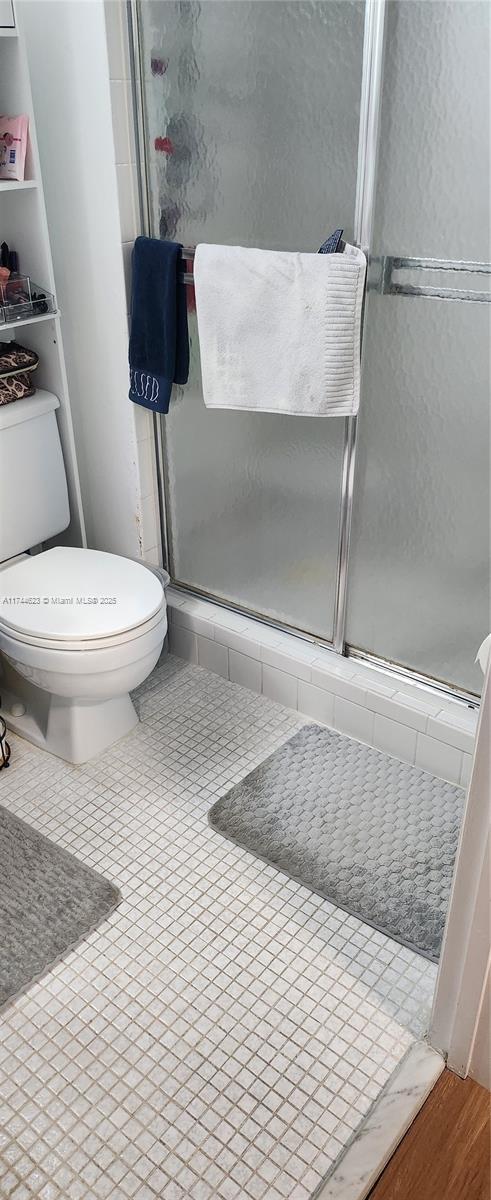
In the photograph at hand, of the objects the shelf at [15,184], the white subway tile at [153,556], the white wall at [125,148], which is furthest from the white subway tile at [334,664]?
the shelf at [15,184]

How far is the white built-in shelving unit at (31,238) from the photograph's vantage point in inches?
69.9

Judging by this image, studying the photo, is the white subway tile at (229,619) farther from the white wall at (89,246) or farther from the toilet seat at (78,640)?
the toilet seat at (78,640)

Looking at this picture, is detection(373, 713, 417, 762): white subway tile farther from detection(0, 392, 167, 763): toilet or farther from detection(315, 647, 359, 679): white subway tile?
detection(0, 392, 167, 763): toilet

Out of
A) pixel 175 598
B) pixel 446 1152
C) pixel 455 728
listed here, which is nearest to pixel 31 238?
pixel 175 598

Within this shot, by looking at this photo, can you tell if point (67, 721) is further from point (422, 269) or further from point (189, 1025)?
point (422, 269)

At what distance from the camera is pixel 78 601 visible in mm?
1900

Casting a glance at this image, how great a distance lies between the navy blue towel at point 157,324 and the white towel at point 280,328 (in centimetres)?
11

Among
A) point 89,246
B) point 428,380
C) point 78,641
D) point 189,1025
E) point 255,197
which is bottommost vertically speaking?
point 189,1025

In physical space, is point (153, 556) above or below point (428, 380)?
below

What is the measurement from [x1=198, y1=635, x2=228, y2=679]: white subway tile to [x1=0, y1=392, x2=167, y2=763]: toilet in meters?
0.30

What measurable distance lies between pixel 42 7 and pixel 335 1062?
82.0 inches

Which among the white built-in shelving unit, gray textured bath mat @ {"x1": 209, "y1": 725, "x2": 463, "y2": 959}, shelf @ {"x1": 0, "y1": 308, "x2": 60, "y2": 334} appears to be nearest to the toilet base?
gray textured bath mat @ {"x1": 209, "y1": 725, "x2": 463, "y2": 959}

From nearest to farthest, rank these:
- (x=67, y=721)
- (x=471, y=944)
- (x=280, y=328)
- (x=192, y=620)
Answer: (x=471, y=944)
(x=280, y=328)
(x=67, y=721)
(x=192, y=620)

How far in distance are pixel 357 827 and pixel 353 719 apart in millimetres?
306
